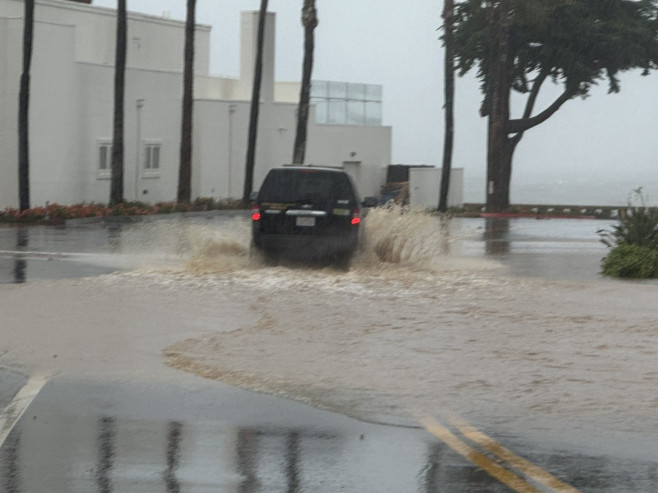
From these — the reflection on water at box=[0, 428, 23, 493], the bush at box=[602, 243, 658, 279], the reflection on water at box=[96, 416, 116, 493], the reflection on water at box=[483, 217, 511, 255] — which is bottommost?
the reflection on water at box=[0, 428, 23, 493]

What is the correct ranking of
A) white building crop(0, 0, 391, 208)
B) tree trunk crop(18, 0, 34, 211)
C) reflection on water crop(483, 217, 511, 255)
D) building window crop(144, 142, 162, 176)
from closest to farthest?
reflection on water crop(483, 217, 511, 255) → tree trunk crop(18, 0, 34, 211) → white building crop(0, 0, 391, 208) → building window crop(144, 142, 162, 176)

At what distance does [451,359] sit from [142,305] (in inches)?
212

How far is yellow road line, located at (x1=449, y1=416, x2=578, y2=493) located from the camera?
24.7ft

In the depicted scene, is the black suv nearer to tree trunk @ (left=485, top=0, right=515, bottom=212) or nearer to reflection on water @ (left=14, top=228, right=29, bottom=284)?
reflection on water @ (left=14, top=228, right=29, bottom=284)

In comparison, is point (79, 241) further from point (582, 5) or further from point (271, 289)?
point (582, 5)

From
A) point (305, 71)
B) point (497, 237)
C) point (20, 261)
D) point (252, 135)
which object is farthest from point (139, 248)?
point (305, 71)

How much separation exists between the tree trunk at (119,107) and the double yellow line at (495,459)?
35.4m

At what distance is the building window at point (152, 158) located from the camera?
49.3 metres

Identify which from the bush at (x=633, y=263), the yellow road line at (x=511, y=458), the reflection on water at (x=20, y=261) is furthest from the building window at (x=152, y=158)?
the yellow road line at (x=511, y=458)

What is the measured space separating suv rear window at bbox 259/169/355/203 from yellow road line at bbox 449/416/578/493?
11474 mm

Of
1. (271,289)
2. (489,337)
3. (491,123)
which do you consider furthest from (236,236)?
(491,123)

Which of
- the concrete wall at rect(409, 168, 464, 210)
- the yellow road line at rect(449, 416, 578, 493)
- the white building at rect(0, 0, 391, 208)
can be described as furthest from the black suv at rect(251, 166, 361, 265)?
the concrete wall at rect(409, 168, 464, 210)

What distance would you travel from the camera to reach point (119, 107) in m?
43.6

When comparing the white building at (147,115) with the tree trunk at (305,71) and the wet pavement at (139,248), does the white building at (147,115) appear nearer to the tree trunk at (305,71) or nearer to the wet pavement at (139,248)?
the tree trunk at (305,71)
